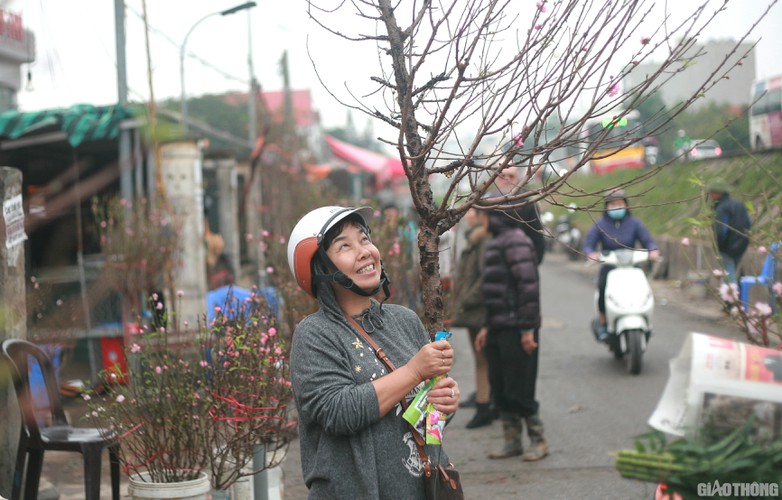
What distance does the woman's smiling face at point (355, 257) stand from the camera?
3.23 m

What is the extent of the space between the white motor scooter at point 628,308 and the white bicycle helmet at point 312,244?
7142mm

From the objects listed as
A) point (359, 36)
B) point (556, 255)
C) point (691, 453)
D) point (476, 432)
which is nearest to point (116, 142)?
point (476, 432)

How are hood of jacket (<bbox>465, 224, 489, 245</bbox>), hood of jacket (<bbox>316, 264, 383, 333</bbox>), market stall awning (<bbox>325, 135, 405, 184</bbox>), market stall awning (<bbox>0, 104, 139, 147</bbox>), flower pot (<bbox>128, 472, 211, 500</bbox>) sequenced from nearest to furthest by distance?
hood of jacket (<bbox>316, 264, 383, 333</bbox>)
flower pot (<bbox>128, 472, 211, 500</bbox>)
hood of jacket (<bbox>465, 224, 489, 245</bbox>)
market stall awning (<bbox>0, 104, 139, 147</bbox>)
market stall awning (<bbox>325, 135, 405, 184</bbox>)

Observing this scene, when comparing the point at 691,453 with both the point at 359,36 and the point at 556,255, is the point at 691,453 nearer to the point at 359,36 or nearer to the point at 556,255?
the point at 359,36

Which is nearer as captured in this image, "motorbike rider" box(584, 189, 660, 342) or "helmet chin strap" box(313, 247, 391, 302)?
"helmet chin strap" box(313, 247, 391, 302)

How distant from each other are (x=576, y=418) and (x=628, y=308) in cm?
210

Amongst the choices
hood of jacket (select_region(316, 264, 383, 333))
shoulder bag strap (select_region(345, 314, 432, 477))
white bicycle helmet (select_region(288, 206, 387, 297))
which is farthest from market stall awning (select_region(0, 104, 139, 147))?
shoulder bag strap (select_region(345, 314, 432, 477))

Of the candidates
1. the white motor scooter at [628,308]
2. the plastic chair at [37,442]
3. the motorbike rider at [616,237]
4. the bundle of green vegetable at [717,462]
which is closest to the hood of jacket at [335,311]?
the bundle of green vegetable at [717,462]

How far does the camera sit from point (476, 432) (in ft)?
26.9

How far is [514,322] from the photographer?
23.0ft

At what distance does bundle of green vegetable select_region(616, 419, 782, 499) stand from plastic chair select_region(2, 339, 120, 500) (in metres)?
3.09

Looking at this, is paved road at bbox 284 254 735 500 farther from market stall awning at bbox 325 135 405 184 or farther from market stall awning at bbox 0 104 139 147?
market stall awning at bbox 325 135 405 184

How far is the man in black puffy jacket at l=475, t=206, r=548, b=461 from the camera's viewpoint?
6.97 meters

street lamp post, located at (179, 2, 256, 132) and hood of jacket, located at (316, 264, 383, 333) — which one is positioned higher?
street lamp post, located at (179, 2, 256, 132)
